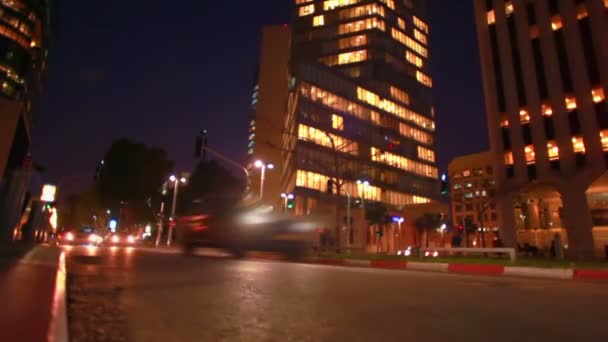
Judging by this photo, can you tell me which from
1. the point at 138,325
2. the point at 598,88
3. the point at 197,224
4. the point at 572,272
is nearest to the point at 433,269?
the point at 572,272

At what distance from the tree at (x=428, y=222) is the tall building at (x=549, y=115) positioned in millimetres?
15192

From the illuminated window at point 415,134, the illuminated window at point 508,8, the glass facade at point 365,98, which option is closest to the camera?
the illuminated window at point 508,8

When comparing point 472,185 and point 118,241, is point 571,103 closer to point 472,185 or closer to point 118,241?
point 118,241

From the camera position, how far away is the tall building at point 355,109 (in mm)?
51312

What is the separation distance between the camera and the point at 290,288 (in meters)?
5.29

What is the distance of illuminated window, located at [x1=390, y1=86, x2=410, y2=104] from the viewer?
69.9 metres

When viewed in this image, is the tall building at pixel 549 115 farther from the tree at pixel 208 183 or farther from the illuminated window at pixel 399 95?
the tree at pixel 208 183

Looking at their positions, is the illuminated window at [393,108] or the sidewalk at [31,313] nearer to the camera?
the sidewalk at [31,313]

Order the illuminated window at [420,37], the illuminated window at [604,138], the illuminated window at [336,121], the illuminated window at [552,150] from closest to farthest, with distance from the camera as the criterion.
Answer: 1. the illuminated window at [604,138]
2. the illuminated window at [552,150]
3. the illuminated window at [336,121]
4. the illuminated window at [420,37]

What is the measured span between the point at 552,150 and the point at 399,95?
4079 centimetres

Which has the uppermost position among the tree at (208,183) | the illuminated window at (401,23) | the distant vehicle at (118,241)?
the illuminated window at (401,23)

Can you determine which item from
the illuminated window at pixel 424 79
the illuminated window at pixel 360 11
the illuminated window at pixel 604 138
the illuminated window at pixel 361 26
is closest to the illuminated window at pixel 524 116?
the illuminated window at pixel 604 138

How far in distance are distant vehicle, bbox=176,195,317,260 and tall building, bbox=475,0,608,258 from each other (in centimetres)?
2570

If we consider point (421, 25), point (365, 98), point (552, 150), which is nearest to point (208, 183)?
point (365, 98)
